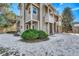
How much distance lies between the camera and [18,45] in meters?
2.10

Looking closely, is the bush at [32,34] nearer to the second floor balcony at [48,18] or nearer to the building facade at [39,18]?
the building facade at [39,18]

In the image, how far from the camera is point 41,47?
209 cm

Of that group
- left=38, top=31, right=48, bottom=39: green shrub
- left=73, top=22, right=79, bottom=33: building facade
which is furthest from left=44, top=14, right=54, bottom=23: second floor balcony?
left=73, top=22, right=79, bottom=33: building facade

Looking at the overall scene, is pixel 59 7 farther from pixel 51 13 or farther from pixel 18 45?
pixel 18 45

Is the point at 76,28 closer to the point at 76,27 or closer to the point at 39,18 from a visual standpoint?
the point at 76,27

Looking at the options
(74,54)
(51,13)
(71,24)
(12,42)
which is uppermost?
(51,13)

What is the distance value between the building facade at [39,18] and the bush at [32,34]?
0.05 m

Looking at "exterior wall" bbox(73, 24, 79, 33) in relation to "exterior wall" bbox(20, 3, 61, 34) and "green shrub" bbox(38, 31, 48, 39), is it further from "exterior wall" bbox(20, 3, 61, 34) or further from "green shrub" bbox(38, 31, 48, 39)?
"green shrub" bbox(38, 31, 48, 39)

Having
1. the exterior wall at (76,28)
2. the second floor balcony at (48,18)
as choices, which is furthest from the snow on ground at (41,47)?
the second floor balcony at (48,18)

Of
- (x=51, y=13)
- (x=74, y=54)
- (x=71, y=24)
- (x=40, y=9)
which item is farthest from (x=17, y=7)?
(x=74, y=54)

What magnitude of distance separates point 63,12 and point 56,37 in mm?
384

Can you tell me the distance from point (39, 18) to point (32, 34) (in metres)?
0.26

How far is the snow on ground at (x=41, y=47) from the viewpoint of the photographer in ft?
6.75

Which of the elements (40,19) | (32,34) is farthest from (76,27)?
(32,34)
